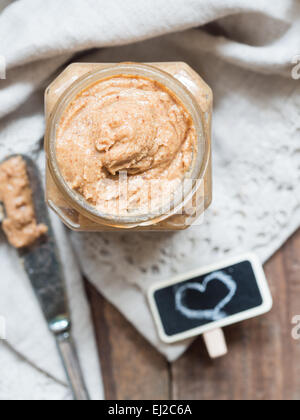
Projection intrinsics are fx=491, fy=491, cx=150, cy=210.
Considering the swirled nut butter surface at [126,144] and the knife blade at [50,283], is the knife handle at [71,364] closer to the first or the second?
the knife blade at [50,283]

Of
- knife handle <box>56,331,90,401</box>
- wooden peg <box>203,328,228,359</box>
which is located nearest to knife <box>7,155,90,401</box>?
knife handle <box>56,331,90,401</box>

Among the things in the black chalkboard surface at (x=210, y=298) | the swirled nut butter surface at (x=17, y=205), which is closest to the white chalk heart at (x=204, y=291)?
the black chalkboard surface at (x=210, y=298)

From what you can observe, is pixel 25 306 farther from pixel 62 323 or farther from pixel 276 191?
pixel 276 191

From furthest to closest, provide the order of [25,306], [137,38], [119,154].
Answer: [25,306] < [137,38] < [119,154]

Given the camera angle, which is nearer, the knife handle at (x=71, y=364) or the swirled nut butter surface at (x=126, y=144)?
the swirled nut butter surface at (x=126, y=144)

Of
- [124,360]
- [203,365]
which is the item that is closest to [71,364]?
[124,360]

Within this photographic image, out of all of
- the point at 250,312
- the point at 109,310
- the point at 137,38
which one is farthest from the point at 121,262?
the point at 137,38

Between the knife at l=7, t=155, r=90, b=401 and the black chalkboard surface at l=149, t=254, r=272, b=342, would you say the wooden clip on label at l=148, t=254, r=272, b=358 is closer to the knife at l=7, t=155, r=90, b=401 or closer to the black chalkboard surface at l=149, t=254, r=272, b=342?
the black chalkboard surface at l=149, t=254, r=272, b=342
